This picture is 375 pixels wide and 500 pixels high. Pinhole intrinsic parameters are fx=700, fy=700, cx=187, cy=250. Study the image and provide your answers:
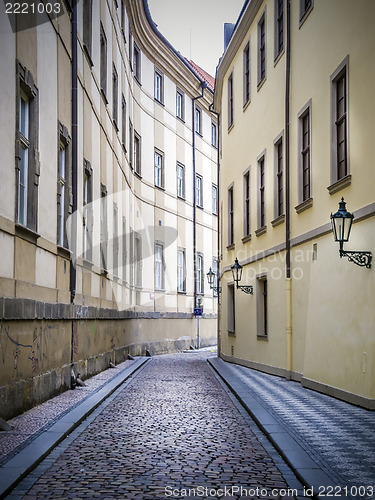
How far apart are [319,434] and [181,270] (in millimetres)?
24638

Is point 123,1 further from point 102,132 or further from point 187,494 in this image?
point 187,494

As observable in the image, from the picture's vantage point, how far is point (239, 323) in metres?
21.8

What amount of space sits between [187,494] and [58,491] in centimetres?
109

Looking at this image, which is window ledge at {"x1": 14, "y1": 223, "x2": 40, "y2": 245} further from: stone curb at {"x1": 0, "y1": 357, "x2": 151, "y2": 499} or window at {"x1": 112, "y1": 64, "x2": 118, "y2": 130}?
window at {"x1": 112, "y1": 64, "x2": 118, "y2": 130}

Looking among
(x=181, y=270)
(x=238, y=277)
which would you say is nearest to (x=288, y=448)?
(x=238, y=277)

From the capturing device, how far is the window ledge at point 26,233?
33.0 ft

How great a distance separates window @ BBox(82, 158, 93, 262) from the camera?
16.2m

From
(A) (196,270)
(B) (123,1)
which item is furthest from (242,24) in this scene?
(A) (196,270)

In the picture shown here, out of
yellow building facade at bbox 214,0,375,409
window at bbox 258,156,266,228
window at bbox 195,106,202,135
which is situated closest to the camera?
yellow building facade at bbox 214,0,375,409

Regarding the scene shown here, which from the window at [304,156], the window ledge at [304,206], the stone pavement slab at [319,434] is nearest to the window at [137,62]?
the window at [304,156]

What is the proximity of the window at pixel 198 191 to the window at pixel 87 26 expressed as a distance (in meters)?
18.7

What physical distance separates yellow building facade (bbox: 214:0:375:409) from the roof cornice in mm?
74

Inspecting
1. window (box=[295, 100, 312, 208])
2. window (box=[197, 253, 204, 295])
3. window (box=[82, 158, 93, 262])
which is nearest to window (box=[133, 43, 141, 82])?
window (box=[197, 253, 204, 295])

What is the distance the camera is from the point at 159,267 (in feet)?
98.8
